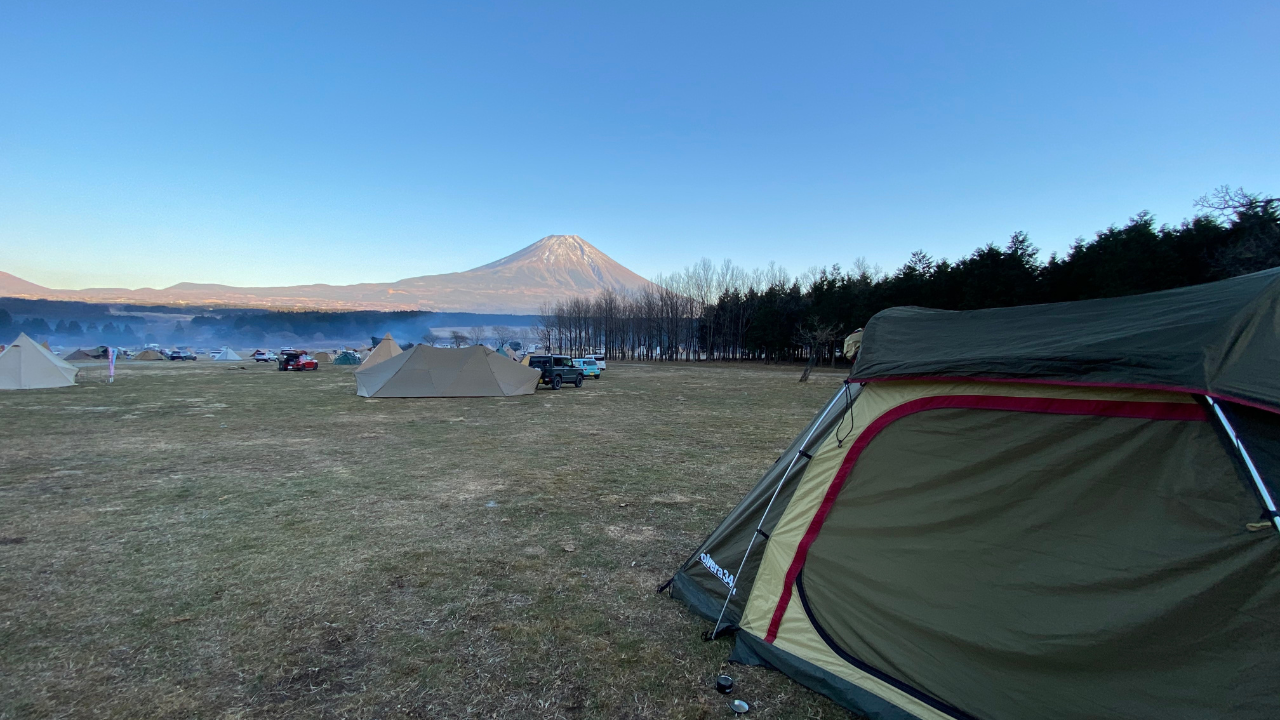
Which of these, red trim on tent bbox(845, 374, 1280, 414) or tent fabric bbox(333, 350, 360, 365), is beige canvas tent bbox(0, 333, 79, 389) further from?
red trim on tent bbox(845, 374, 1280, 414)

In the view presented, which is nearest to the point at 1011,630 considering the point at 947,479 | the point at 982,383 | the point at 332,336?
the point at 947,479

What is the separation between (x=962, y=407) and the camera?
2.98 metres

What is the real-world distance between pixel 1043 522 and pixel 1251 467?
759 mm

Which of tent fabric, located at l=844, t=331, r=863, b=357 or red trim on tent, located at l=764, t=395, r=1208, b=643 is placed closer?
red trim on tent, located at l=764, t=395, r=1208, b=643

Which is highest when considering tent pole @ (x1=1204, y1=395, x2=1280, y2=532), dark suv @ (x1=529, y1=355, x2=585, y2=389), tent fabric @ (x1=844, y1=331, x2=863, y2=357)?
tent fabric @ (x1=844, y1=331, x2=863, y2=357)

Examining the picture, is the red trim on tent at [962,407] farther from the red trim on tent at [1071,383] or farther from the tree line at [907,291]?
the tree line at [907,291]

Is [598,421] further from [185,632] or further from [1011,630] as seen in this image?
[1011,630]

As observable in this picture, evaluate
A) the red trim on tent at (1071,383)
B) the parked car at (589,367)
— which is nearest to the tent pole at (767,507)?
the red trim on tent at (1071,383)

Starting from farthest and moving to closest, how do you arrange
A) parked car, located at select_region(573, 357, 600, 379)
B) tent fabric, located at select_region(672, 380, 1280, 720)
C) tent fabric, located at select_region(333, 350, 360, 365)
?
tent fabric, located at select_region(333, 350, 360, 365) < parked car, located at select_region(573, 357, 600, 379) < tent fabric, located at select_region(672, 380, 1280, 720)

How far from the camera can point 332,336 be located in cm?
13838

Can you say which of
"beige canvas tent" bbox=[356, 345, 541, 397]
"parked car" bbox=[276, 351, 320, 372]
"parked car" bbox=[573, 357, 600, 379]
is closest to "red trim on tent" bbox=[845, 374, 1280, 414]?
"beige canvas tent" bbox=[356, 345, 541, 397]

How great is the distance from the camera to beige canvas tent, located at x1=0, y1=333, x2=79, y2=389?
21.5m

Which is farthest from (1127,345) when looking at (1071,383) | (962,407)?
(962,407)

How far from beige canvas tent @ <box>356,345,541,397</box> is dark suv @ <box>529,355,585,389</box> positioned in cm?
406
